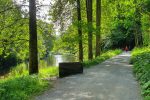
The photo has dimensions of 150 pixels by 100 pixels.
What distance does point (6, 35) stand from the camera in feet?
82.4

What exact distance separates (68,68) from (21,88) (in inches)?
241

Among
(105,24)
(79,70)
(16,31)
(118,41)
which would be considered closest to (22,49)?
(16,31)

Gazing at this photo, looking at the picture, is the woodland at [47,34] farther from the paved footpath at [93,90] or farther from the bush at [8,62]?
the bush at [8,62]

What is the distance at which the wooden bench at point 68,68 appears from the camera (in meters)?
17.9

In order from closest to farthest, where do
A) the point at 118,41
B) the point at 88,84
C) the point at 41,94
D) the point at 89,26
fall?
the point at 41,94
the point at 88,84
the point at 89,26
the point at 118,41

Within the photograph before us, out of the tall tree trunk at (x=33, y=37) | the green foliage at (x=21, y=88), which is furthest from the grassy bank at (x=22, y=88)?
the tall tree trunk at (x=33, y=37)

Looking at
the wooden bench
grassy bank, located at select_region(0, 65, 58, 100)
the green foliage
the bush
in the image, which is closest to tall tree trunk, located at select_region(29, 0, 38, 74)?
the wooden bench

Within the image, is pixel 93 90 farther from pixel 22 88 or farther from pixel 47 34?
pixel 47 34

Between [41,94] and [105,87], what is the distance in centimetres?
264

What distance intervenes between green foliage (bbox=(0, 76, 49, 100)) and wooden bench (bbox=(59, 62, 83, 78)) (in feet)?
12.5

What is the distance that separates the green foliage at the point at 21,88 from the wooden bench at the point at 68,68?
380 centimetres

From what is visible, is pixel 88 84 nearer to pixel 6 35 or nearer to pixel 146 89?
pixel 146 89

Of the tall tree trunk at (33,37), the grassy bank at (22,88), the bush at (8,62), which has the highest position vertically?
the tall tree trunk at (33,37)

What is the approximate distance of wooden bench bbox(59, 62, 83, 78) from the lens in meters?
17.9
